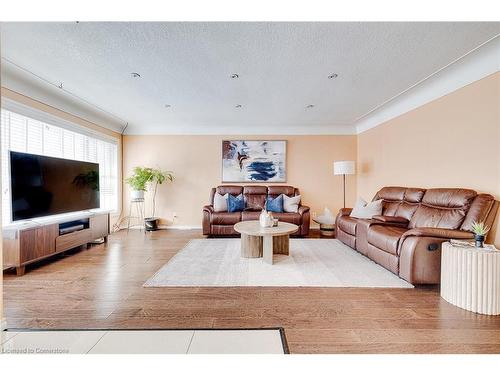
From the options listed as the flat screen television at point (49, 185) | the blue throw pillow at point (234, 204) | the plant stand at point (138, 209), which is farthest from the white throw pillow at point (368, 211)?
the plant stand at point (138, 209)

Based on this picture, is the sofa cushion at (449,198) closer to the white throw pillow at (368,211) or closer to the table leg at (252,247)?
the white throw pillow at (368,211)

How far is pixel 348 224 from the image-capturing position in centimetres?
380

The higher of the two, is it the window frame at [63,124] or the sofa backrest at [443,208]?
the window frame at [63,124]

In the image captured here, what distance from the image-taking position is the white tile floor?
153cm

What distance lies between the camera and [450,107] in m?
3.10

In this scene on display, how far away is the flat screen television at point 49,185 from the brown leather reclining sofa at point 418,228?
430 centimetres

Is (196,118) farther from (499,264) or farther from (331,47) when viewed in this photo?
(499,264)

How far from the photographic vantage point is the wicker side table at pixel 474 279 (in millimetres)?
1935

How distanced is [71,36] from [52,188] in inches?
81.1

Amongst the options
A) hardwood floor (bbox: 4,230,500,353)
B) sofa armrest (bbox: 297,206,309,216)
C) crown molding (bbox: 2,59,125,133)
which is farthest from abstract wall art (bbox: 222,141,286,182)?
hardwood floor (bbox: 4,230,500,353)

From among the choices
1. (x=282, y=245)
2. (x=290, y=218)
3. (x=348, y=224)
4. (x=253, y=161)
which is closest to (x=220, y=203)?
(x=253, y=161)

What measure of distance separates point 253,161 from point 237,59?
10.2 ft

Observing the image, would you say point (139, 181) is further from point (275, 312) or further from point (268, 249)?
point (275, 312)
